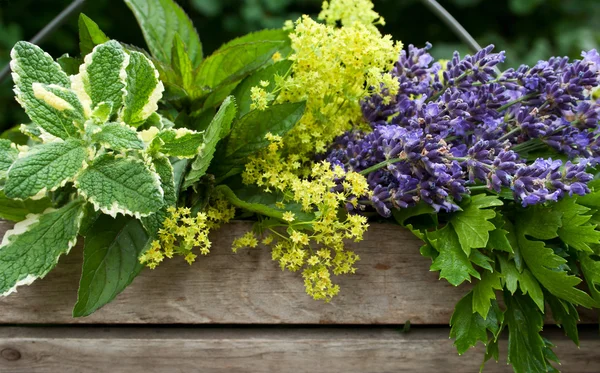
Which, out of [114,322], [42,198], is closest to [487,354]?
[114,322]

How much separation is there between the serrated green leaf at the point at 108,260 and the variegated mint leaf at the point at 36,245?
0.09 feet

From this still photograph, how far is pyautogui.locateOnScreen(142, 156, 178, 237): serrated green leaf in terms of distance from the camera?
0.57 m

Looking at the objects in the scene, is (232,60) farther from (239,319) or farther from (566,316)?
(566,316)

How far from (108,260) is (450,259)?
0.37 m

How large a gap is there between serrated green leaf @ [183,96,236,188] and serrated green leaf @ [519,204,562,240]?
0.35m

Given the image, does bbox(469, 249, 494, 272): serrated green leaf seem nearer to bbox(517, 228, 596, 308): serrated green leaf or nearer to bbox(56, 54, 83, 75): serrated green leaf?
bbox(517, 228, 596, 308): serrated green leaf

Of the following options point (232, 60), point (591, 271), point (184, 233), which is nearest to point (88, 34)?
point (232, 60)

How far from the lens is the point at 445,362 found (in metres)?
0.71

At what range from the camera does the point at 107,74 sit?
57 cm

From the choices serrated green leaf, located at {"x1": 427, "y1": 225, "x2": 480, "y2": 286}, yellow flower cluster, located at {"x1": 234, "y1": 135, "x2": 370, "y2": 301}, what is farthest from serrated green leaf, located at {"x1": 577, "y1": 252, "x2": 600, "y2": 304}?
yellow flower cluster, located at {"x1": 234, "y1": 135, "x2": 370, "y2": 301}

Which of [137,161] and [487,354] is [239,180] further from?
[487,354]

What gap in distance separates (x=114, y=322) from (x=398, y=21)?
6.37 ft

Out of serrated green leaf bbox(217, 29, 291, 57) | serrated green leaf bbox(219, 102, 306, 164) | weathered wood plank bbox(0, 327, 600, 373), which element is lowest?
weathered wood plank bbox(0, 327, 600, 373)

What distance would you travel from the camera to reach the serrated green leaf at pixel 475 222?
0.59 metres
